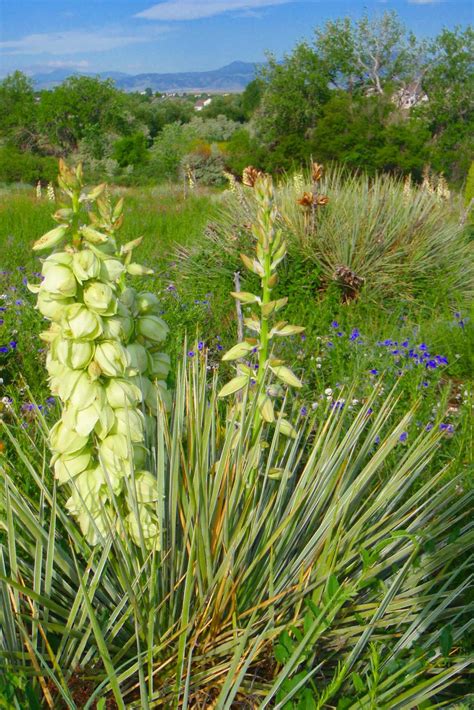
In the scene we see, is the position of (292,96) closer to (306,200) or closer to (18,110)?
(18,110)

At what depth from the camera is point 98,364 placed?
121cm

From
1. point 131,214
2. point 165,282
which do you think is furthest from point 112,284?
point 131,214

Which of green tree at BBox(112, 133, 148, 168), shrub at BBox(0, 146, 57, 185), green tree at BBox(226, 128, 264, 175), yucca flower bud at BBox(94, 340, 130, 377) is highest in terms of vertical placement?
yucca flower bud at BBox(94, 340, 130, 377)

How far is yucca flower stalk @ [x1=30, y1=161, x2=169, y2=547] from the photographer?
1158 millimetres

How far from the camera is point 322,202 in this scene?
199 inches

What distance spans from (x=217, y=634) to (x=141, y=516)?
1.00 ft

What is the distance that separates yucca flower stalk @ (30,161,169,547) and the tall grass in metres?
0.07

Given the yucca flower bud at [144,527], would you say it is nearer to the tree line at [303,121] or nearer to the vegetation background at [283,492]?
the vegetation background at [283,492]

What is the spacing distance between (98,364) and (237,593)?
24.0 inches

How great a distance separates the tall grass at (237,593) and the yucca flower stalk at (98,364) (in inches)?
2.6

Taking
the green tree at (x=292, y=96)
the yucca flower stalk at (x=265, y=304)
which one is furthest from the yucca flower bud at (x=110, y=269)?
the green tree at (x=292, y=96)

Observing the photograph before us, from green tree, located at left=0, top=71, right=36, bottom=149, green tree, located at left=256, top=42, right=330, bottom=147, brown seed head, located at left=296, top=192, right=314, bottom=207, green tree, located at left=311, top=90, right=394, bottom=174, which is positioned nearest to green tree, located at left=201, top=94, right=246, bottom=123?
green tree, located at left=0, top=71, right=36, bottom=149

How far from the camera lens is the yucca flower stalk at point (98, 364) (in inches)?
45.6

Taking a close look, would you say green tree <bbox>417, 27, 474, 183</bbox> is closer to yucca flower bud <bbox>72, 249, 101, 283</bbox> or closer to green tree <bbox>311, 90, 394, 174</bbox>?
green tree <bbox>311, 90, 394, 174</bbox>
